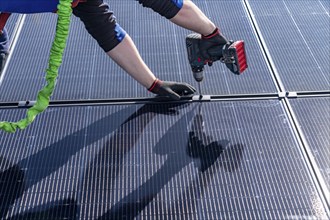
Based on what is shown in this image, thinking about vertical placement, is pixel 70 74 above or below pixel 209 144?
above

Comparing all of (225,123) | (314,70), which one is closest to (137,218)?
(225,123)

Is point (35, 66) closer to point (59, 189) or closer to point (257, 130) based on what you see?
point (59, 189)

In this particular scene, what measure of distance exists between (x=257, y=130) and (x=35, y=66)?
1557mm

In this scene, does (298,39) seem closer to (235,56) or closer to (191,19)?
(235,56)

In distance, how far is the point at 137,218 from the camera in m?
2.54

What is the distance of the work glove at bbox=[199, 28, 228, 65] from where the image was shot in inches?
122

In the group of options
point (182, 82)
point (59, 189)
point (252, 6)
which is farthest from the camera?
point (252, 6)

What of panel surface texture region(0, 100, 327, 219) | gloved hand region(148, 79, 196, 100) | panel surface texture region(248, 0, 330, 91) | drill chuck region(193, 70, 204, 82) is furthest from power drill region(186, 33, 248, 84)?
panel surface texture region(248, 0, 330, 91)

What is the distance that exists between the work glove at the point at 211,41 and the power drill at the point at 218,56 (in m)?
0.02

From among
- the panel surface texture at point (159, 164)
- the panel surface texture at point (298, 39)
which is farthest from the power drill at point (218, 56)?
the panel surface texture at point (298, 39)

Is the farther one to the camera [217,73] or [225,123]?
[217,73]

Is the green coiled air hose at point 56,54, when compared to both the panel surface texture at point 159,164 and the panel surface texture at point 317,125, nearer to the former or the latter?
the panel surface texture at point 159,164

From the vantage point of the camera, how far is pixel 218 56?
125 inches

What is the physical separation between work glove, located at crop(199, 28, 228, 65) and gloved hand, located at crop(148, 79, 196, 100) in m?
0.24
